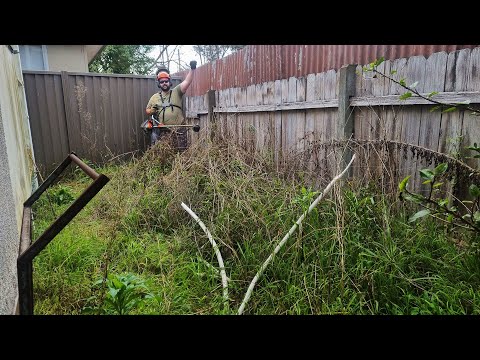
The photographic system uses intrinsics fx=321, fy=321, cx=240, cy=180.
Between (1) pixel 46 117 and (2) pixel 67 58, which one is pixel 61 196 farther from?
(2) pixel 67 58

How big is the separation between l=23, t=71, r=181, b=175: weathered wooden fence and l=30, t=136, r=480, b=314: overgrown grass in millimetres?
3303

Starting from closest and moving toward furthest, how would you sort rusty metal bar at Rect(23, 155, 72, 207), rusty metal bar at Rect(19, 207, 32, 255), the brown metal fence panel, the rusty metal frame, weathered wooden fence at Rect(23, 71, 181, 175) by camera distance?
the rusty metal frame → rusty metal bar at Rect(23, 155, 72, 207) → rusty metal bar at Rect(19, 207, 32, 255) → the brown metal fence panel → weathered wooden fence at Rect(23, 71, 181, 175)

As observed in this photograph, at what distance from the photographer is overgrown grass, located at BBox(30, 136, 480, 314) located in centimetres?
191

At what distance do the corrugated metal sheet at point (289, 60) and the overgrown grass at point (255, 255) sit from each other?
1.21 m

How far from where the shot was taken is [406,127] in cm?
262

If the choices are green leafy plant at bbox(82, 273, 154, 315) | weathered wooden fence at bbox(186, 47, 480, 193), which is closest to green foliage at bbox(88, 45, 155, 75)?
weathered wooden fence at bbox(186, 47, 480, 193)

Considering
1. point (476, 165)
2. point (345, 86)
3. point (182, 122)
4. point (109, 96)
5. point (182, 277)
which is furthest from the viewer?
point (109, 96)

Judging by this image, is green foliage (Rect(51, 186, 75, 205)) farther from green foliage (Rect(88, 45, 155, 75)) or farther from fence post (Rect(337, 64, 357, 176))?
green foliage (Rect(88, 45, 155, 75))

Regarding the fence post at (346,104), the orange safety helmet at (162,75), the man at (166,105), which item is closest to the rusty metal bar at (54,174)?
the fence post at (346,104)

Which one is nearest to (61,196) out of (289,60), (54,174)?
(54,174)

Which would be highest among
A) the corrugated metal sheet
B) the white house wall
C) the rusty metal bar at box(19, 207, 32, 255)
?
the white house wall
